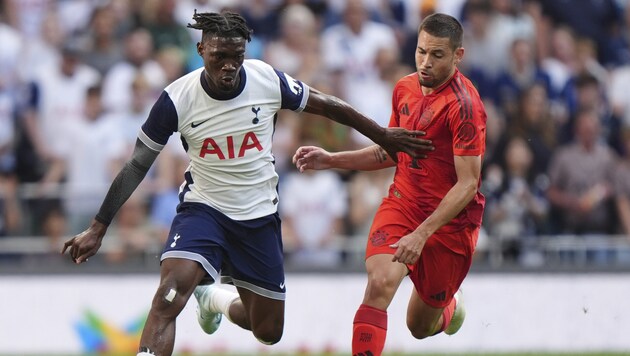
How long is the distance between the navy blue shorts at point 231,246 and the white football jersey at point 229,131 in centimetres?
9

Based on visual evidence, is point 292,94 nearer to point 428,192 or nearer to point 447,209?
point 428,192

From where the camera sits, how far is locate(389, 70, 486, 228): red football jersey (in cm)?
904

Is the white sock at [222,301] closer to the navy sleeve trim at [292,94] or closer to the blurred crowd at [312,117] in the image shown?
the navy sleeve trim at [292,94]

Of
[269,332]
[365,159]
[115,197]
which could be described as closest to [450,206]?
[365,159]

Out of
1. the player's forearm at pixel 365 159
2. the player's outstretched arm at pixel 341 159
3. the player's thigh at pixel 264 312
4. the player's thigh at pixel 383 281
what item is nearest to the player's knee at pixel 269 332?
the player's thigh at pixel 264 312

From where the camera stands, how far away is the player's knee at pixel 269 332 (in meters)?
9.98

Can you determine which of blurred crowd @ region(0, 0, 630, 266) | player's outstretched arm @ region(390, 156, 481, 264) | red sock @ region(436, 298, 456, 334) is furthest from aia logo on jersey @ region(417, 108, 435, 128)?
blurred crowd @ region(0, 0, 630, 266)

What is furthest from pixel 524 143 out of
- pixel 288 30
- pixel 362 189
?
→ pixel 288 30

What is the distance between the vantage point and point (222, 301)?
34.1 feet

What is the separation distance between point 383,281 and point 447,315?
5.43 ft

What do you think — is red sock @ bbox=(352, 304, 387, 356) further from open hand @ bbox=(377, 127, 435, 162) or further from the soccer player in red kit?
open hand @ bbox=(377, 127, 435, 162)

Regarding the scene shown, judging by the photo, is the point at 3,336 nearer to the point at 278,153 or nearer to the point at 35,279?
the point at 35,279

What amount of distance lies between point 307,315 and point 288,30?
3.91 m

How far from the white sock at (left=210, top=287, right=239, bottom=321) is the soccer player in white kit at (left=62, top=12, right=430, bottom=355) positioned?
0.43 metres
